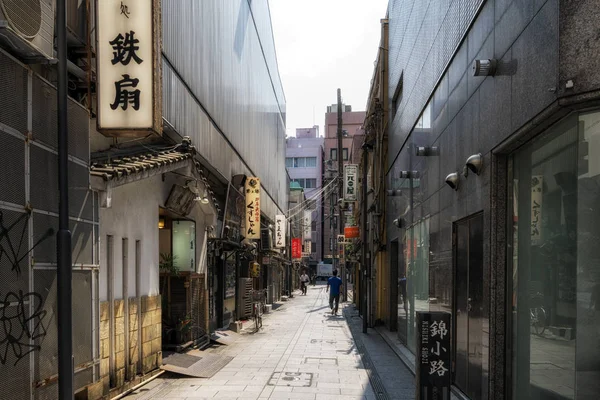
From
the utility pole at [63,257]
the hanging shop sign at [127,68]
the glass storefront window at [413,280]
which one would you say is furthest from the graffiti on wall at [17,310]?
the glass storefront window at [413,280]

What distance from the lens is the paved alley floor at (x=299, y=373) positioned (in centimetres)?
1041

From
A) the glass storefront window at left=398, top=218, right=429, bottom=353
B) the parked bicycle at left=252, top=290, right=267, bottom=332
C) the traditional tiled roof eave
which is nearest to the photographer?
the traditional tiled roof eave

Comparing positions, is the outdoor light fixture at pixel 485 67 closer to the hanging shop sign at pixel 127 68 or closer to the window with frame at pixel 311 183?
the hanging shop sign at pixel 127 68

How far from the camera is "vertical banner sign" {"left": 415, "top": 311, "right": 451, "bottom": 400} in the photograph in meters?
6.12

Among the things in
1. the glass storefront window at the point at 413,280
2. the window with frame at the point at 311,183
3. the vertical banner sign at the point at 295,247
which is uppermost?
the window with frame at the point at 311,183

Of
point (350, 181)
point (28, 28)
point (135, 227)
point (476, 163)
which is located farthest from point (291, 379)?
point (350, 181)

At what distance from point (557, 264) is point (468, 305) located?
3.51 meters

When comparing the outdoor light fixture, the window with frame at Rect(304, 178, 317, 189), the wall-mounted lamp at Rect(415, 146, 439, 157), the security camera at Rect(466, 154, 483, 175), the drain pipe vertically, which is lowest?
the drain pipe

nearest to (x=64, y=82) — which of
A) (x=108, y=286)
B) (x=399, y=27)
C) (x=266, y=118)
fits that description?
(x=108, y=286)

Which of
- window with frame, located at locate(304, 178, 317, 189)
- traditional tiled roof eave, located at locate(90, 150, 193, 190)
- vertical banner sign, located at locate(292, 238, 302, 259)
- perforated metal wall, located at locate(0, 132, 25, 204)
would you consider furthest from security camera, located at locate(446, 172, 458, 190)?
window with frame, located at locate(304, 178, 317, 189)

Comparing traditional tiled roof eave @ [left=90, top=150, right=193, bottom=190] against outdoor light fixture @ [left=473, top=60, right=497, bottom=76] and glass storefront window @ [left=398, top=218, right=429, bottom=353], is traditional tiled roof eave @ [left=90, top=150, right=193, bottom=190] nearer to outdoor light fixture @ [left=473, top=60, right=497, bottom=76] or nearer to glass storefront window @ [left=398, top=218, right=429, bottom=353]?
outdoor light fixture @ [left=473, top=60, right=497, bottom=76]

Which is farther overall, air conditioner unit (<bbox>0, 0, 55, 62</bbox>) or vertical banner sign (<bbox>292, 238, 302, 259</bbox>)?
vertical banner sign (<bbox>292, 238, 302, 259</bbox>)

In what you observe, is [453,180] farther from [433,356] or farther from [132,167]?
[132,167]

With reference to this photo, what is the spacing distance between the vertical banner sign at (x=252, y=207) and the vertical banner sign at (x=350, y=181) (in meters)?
8.24
